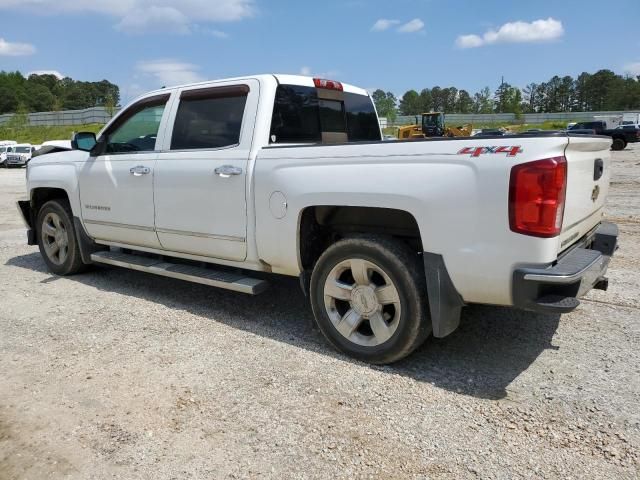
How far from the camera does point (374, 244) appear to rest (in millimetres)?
3570

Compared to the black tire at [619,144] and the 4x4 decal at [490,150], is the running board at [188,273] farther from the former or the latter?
the black tire at [619,144]

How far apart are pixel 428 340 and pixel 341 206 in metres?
1.27

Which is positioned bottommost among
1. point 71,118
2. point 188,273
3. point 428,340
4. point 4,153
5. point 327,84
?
point 4,153

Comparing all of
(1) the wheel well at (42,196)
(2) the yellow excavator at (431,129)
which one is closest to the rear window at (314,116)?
(1) the wheel well at (42,196)

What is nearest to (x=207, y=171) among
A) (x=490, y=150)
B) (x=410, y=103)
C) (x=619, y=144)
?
(x=490, y=150)

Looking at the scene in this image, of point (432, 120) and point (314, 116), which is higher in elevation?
point (314, 116)

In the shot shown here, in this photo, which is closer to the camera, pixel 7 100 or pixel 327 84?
pixel 327 84

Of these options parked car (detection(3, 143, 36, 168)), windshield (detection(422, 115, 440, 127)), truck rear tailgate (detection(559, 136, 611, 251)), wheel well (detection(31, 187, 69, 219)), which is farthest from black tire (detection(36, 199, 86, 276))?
windshield (detection(422, 115, 440, 127))

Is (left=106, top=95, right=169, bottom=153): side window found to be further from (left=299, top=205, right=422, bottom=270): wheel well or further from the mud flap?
the mud flap

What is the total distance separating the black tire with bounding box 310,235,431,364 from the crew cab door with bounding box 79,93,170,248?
6.61 feet

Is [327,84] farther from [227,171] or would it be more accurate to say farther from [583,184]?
[583,184]

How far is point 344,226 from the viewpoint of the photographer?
3.97 m

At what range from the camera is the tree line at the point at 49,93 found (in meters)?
119

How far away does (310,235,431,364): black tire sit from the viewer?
345 centimetres
